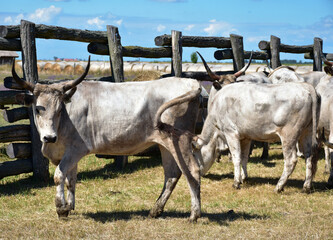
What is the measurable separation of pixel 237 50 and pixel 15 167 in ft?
22.3

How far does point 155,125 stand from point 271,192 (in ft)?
9.88

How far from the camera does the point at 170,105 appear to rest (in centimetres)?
626

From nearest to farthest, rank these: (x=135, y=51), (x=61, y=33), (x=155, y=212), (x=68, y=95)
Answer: (x=68, y=95)
(x=155, y=212)
(x=61, y=33)
(x=135, y=51)

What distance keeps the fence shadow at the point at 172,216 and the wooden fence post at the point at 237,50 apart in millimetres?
6863

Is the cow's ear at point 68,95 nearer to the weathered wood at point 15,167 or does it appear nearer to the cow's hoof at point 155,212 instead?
the cow's hoof at point 155,212

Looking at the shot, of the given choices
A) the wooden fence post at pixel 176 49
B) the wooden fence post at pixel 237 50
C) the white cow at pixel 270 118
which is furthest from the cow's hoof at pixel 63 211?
the wooden fence post at pixel 237 50

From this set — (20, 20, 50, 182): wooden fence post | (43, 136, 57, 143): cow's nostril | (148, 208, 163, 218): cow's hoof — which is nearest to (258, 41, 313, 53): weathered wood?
(20, 20, 50, 182): wooden fence post

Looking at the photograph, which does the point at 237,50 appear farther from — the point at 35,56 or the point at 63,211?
the point at 63,211

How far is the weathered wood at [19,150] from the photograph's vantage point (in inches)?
353

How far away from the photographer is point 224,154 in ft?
41.1

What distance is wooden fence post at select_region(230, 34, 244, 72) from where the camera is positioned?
43.2 ft

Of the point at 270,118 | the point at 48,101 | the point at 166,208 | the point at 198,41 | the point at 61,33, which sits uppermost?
the point at 61,33

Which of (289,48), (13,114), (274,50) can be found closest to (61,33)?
(13,114)

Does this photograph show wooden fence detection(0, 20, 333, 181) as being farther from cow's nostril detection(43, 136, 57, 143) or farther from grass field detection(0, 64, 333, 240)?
cow's nostril detection(43, 136, 57, 143)
